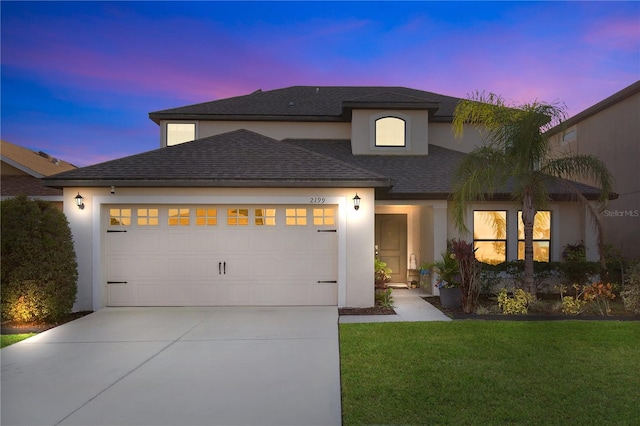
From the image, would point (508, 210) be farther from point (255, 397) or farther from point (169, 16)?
point (169, 16)

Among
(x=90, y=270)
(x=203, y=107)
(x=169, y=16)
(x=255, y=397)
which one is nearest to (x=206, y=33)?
(x=169, y=16)

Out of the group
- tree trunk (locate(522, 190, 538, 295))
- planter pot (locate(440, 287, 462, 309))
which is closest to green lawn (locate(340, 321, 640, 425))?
tree trunk (locate(522, 190, 538, 295))

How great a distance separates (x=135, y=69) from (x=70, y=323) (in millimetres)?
11009

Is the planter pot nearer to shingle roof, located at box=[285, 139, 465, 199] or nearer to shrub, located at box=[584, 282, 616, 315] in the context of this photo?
shrub, located at box=[584, 282, 616, 315]

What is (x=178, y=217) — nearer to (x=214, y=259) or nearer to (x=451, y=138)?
(x=214, y=259)

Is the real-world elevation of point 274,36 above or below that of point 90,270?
above

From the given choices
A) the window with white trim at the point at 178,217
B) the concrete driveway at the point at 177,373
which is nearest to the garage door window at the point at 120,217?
the window with white trim at the point at 178,217

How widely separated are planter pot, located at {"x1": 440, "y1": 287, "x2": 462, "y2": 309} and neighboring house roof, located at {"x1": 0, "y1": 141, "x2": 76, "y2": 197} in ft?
43.0

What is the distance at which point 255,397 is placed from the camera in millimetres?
4262

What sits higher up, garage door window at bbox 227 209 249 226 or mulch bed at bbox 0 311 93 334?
garage door window at bbox 227 209 249 226

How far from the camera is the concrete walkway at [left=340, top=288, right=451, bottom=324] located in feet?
25.9

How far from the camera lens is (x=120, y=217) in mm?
8969

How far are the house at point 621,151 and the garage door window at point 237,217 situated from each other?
11107 millimetres

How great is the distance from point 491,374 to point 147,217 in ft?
26.2
